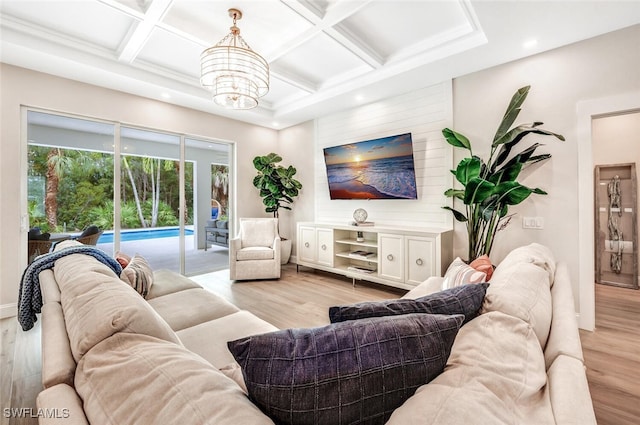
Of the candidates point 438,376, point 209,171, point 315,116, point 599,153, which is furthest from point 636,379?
point 209,171

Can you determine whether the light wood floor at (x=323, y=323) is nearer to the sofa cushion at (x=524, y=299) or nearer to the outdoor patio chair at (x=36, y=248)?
the outdoor patio chair at (x=36, y=248)

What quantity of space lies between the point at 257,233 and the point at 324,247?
1.15 meters

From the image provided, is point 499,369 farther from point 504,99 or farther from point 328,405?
point 504,99

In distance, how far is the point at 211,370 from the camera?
73cm

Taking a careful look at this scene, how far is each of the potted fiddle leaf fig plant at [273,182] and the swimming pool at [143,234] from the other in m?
1.40

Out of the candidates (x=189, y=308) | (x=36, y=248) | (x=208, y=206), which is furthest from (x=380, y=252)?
(x=36, y=248)

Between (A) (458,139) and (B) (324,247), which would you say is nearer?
(A) (458,139)

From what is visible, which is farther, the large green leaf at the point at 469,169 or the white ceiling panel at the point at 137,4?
the large green leaf at the point at 469,169

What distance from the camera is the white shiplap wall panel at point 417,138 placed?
351 centimetres

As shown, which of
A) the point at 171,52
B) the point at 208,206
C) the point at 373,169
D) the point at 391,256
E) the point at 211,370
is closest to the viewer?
the point at 211,370

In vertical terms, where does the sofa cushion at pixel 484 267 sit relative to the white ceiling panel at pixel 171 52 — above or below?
below

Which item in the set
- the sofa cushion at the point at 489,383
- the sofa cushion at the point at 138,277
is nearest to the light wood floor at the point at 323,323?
the sofa cushion at the point at 138,277

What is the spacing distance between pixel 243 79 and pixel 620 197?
5.18m

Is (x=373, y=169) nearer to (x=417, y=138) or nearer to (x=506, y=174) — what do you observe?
(x=417, y=138)
